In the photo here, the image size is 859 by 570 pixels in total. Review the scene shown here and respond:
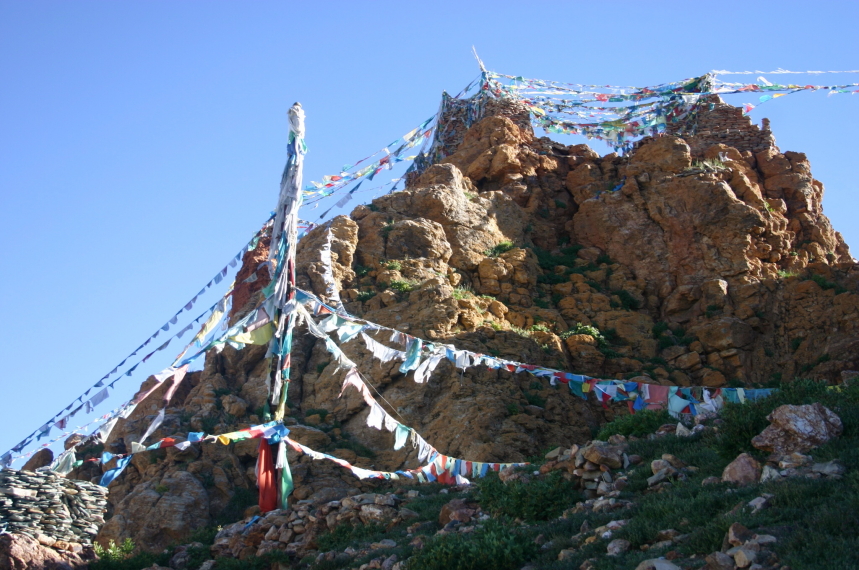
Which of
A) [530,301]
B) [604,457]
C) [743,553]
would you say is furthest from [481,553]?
[530,301]

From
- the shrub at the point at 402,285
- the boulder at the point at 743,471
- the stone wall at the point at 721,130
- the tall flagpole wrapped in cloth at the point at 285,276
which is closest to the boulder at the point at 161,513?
the tall flagpole wrapped in cloth at the point at 285,276

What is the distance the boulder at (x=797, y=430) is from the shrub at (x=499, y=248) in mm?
12025

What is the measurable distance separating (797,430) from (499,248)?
12.7 meters

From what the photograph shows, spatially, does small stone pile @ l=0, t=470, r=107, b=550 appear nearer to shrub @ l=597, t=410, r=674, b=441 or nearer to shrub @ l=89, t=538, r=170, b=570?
shrub @ l=89, t=538, r=170, b=570

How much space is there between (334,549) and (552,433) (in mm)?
5680

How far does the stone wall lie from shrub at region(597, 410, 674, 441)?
1284 centimetres

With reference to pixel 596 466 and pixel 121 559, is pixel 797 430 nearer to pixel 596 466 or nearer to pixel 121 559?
pixel 596 466

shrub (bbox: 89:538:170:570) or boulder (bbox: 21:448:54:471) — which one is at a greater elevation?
boulder (bbox: 21:448:54:471)

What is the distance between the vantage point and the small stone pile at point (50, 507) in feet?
41.5

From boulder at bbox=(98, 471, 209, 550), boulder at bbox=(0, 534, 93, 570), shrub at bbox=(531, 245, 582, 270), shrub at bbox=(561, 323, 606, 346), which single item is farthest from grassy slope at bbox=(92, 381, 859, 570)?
shrub at bbox=(531, 245, 582, 270)

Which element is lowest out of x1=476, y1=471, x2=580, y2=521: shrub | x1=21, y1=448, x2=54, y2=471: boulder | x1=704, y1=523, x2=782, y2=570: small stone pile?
x1=704, y1=523, x2=782, y2=570: small stone pile

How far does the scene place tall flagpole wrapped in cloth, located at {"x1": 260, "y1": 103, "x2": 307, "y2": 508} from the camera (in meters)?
15.0

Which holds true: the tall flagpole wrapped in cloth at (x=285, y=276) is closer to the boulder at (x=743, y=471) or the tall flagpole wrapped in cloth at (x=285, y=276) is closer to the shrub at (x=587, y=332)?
the shrub at (x=587, y=332)

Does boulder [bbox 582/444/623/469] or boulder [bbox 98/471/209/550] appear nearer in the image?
boulder [bbox 582/444/623/469]
